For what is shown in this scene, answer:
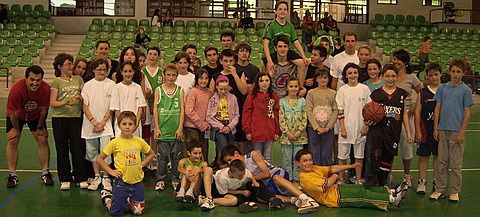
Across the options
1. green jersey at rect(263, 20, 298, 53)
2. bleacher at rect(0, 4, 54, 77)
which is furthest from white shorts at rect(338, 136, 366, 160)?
bleacher at rect(0, 4, 54, 77)

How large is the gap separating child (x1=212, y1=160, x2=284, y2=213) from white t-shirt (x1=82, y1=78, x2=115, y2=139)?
5.22 feet

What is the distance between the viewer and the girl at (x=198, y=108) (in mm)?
7461

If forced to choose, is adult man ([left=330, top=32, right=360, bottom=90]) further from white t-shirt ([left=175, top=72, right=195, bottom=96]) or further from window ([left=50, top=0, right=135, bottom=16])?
window ([left=50, top=0, right=135, bottom=16])

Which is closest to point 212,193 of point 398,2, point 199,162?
point 199,162

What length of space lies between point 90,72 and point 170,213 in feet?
7.53

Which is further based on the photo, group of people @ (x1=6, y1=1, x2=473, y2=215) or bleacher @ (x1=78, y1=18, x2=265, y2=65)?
bleacher @ (x1=78, y1=18, x2=265, y2=65)

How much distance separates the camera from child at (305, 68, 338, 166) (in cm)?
750

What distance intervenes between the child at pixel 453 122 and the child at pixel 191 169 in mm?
2816

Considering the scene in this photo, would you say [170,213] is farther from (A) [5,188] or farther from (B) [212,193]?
(A) [5,188]

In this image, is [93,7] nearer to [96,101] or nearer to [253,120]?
[96,101]

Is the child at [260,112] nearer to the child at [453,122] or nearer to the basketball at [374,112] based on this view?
the basketball at [374,112]

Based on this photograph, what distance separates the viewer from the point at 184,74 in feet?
26.5

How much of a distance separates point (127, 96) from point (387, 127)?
315 centimetres

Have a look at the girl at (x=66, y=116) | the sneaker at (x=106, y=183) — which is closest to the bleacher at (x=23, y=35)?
the girl at (x=66, y=116)
